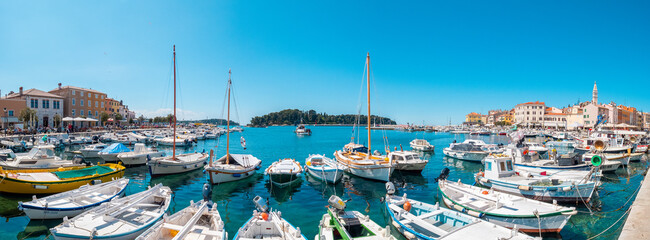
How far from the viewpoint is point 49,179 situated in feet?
54.7

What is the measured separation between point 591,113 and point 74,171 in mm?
130030

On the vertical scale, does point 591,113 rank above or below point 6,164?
above

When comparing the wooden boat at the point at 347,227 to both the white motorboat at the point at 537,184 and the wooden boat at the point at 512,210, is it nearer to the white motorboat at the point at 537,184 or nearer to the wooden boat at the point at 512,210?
the wooden boat at the point at 512,210

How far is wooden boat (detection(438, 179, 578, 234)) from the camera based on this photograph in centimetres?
1078

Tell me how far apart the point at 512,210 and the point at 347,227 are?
24.5 feet

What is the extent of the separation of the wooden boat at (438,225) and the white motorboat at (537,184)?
7466 mm

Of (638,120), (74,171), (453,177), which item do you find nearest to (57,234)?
(74,171)

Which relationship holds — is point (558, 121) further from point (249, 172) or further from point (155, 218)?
point (155, 218)

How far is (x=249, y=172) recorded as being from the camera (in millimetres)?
22172

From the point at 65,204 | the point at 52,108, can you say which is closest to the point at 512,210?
the point at 65,204

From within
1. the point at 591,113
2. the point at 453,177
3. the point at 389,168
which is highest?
the point at 591,113

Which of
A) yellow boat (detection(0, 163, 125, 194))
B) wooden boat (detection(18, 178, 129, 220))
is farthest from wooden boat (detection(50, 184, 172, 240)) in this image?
yellow boat (detection(0, 163, 125, 194))

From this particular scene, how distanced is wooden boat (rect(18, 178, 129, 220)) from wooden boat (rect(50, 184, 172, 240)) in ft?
5.25

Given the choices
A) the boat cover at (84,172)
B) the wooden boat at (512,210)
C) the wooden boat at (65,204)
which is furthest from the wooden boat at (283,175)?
the boat cover at (84,172)
